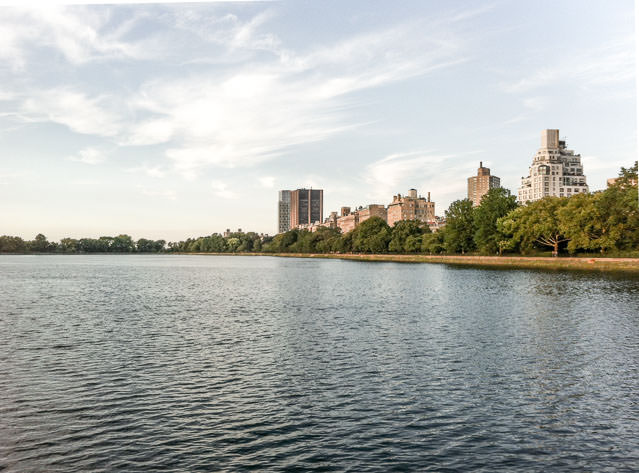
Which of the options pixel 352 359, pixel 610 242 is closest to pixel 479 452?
pixel 352 359

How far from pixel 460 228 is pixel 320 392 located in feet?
383

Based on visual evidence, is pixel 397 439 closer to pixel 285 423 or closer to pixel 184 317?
pixel 285 423

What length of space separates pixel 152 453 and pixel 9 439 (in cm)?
393

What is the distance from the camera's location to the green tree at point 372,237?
169750 mm

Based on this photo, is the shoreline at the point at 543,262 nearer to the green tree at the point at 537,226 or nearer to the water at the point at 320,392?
the green tree at the point at 537,226

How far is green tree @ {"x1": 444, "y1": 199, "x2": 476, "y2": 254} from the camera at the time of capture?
127 metres

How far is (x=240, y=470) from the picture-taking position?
11242 millimetres

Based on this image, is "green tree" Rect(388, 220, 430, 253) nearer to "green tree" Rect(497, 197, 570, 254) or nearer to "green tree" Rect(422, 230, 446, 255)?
"green tree" Rect(422, 230, 446, 255)

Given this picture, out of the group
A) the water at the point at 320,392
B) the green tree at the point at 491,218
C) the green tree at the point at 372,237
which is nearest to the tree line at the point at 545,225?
the green tree at the point at 491,218

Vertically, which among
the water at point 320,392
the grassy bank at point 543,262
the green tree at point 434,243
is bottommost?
the water at point 320,392

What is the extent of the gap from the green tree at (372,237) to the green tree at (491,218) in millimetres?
51508

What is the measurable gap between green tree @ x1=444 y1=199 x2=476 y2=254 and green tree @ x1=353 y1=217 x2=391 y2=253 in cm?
3945

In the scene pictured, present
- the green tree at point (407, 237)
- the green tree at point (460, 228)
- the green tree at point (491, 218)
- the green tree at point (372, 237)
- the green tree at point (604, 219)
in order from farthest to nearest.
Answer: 1. the green tree at point (372, 237)
2. the green tree at point (407, 237)
3. the green tree at point (460, 228)
4. the green tree at point (491, 218)
5. the green tree at point (604, 219)

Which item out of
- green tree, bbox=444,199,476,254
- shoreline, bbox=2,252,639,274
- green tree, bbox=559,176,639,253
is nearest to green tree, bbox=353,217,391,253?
shoreline, bbox=2,252,639,274
